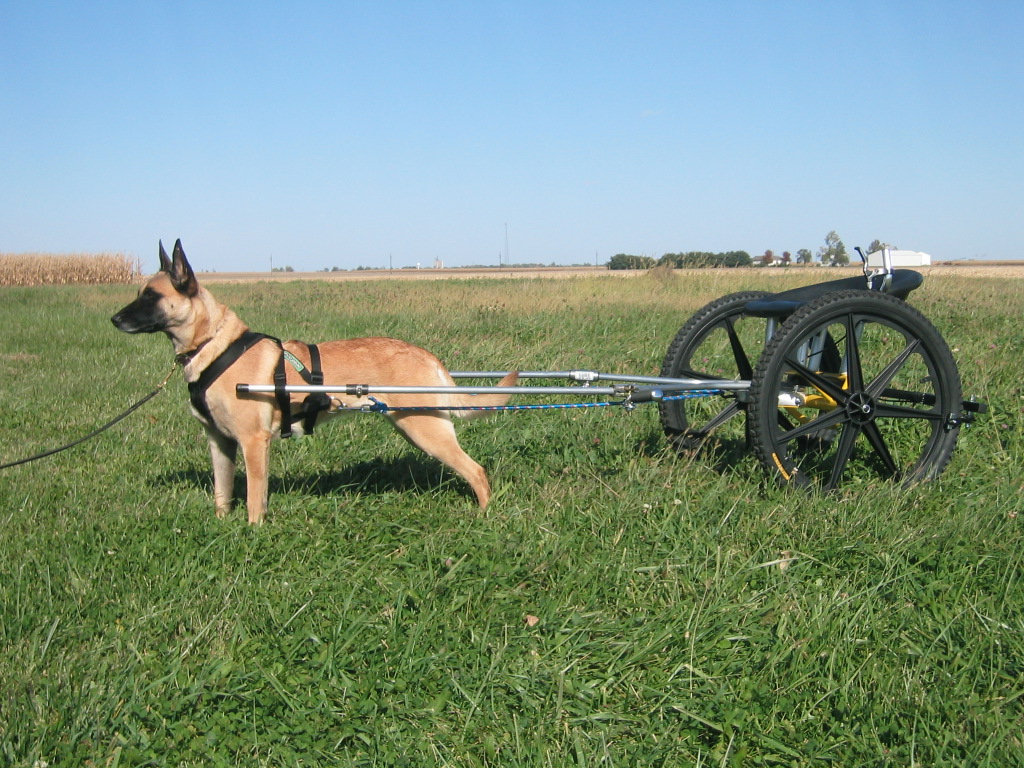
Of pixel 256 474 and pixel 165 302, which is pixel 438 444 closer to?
pixel 256 474

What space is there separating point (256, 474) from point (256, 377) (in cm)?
58

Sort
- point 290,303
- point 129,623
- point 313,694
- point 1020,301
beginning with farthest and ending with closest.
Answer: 1. point 290,303
2. point 1020,301
3. point 129,623
4. point 313,694

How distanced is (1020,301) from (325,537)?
37.8 feet

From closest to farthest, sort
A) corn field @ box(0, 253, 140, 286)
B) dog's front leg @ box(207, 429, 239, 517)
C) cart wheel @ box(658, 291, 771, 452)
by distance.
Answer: dog's front leg @ box(207, 429, 239, 517), cart wheel @ box(658, 291, 771, 452), corn field @ box(0, 253, 140, 286)

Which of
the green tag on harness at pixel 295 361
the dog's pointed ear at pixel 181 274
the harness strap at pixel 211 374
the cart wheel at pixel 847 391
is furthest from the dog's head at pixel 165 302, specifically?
the cart wheel at pixel 847 391

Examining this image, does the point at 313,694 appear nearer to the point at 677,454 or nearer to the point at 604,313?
the point at 677,454

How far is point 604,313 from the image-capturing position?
479 inches

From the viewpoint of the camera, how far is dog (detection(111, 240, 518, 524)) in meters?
4.58

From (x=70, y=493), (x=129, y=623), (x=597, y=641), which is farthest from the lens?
(x=70, y=493)

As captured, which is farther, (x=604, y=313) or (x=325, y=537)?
(x=604, y=313)

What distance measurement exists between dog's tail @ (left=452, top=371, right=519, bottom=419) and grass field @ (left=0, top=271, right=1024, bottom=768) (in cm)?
47

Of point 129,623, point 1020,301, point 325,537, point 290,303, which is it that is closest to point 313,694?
point 129,623

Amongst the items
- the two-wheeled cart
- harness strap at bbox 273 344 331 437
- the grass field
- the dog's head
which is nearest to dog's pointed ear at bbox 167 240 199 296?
the dog's head

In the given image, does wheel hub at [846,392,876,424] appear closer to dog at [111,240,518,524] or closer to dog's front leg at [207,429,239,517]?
dog at [111,240,518,524]
